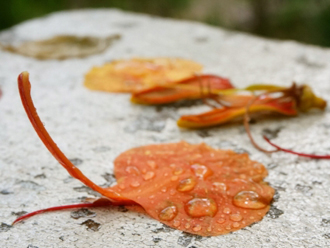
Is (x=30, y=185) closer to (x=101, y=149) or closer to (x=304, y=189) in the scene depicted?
(x=101, y=149)

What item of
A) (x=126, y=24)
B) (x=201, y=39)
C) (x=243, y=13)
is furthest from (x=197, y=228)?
(x=243, y=13)

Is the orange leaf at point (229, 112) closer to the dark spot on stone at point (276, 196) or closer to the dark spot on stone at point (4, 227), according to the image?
the dark spot on stone at point (276, 196)

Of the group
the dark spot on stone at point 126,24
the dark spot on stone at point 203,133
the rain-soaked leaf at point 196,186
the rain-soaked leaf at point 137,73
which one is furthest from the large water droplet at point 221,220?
the dark spot on stone at point 126,24

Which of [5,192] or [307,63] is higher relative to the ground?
[307,63]

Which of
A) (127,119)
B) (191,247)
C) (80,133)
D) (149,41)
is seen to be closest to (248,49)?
(149,41)

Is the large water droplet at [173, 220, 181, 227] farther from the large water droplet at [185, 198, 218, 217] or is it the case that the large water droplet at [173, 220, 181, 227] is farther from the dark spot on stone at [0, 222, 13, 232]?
the dark spot on stone at [0, 222, 13, 232]
